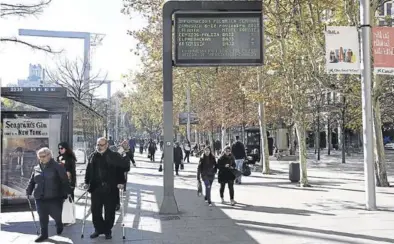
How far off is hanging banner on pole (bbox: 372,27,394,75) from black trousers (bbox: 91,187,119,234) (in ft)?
22.5

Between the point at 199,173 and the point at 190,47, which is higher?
the point at 190,47

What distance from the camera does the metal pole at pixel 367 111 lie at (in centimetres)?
1072

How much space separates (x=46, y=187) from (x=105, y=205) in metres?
1.09

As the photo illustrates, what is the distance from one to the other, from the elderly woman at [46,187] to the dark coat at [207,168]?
4.86m

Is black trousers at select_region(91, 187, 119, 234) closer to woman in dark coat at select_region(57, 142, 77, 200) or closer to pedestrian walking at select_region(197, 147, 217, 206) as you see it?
woman in dark coat at select_region(57, 142, 77, 200)

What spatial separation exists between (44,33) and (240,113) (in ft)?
45.2

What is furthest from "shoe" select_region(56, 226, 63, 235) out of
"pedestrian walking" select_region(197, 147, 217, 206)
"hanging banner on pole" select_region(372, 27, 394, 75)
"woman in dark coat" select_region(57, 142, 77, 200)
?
"hanging banner on pole" select_region(372, 27, 394, 75)

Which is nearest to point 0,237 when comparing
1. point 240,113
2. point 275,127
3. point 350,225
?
point 350,225

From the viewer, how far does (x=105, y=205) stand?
8.25 meters

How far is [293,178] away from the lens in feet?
58.4

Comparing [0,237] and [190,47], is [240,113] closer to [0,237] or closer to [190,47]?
[190,47]

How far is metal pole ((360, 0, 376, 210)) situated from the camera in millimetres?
10719

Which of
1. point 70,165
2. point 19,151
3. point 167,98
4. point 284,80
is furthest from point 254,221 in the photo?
point 284,80

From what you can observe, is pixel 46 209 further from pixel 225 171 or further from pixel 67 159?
pixel 225 171
